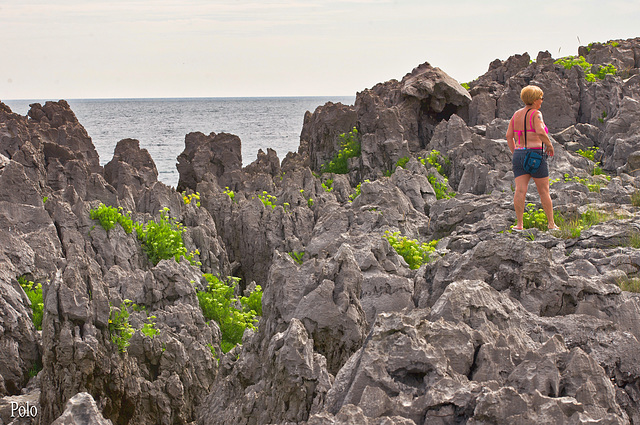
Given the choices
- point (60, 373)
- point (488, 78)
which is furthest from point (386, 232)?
point (488, 78)

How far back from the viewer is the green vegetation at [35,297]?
9.01m

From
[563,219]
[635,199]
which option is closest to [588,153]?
[635,199]

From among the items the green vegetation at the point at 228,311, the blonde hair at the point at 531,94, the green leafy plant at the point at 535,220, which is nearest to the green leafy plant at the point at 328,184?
the green vegetation at the point at 228,311

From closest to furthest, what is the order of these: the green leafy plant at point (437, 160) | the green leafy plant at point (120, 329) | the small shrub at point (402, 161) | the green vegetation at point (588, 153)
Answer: the green leafy plant at point (120, 329)
the green vegetation at point (588, 153)
the green leafy plant at point (437, 160)
the small shrub at point (402, 161)

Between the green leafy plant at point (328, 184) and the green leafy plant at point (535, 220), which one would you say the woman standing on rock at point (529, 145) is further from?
the green leafy plant at point (328, 184)

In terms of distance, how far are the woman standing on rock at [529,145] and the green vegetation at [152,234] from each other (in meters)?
6.95

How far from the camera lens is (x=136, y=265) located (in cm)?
1232

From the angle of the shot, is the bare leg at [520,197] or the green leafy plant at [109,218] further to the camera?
the green leafy plant at [109,218]

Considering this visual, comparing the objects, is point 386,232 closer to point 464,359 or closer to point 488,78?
point 464,359

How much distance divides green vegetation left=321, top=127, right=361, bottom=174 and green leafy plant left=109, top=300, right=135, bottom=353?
1409 cm

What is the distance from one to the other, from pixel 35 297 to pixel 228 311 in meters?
3.22

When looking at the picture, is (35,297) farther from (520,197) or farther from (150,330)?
(520,197)

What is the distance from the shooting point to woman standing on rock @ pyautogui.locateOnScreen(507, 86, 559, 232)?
8.86 m

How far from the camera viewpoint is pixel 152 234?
13.2 metres
